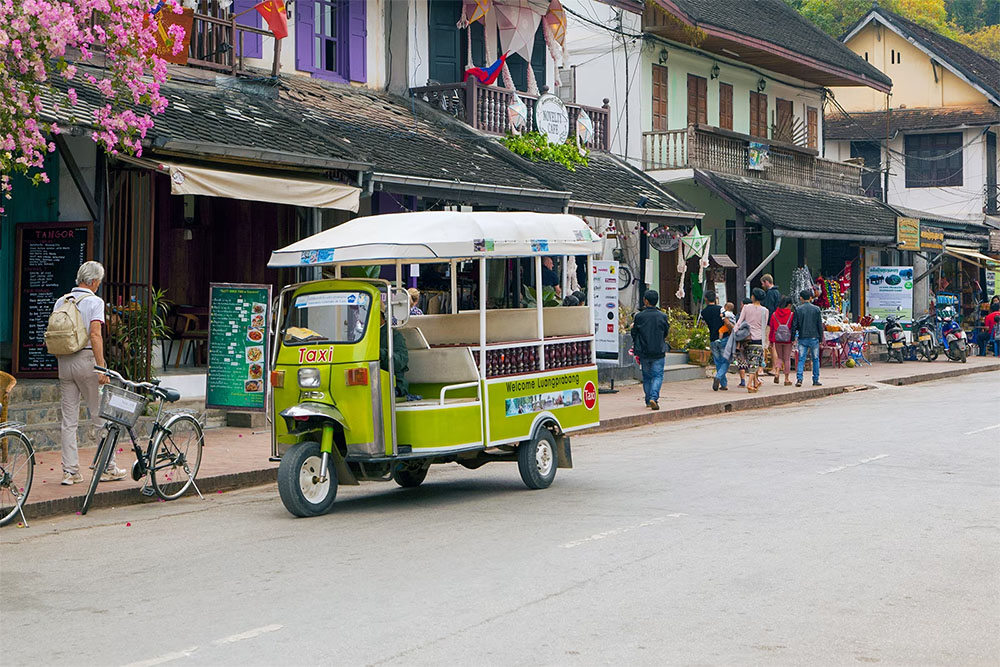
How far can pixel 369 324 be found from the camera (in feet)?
33.0

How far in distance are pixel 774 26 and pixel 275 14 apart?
19.0m

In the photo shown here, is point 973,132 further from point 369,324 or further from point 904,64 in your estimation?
point 369,324

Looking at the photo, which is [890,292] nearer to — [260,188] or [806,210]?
[806,210]

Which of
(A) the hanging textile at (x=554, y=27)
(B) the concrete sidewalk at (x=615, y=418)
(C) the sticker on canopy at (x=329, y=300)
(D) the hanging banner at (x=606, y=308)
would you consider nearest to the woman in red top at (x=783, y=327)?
(B) the concrete sidewalk at (x=615, y=418)

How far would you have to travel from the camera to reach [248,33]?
18.8 meters

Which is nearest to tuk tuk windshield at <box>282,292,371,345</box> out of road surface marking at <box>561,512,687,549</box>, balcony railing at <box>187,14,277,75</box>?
road surface marking at <box>561,512,687,549</box>

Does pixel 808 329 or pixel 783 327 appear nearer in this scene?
pixel 783 327

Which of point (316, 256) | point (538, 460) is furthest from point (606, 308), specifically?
point (316, 256)

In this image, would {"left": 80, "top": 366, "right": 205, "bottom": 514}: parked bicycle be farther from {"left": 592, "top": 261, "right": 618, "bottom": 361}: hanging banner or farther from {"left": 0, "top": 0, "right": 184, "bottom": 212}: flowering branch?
{"left": 592, "top": 261, "right": 618, "bottom": 361}: hanging banner

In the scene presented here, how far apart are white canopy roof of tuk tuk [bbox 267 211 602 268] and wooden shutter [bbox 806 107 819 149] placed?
26.7m

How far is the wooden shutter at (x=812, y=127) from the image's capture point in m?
36.0

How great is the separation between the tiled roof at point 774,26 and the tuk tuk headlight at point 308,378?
1918 centimetres

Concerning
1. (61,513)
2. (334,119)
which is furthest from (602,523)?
(334,119)

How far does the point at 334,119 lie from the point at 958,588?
1323 centimetres
